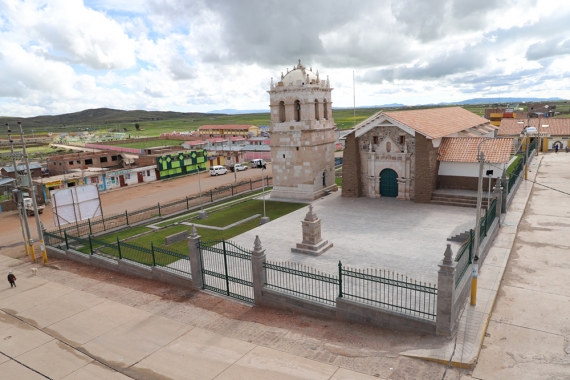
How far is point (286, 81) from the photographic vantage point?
108ft

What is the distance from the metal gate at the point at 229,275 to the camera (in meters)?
15.4

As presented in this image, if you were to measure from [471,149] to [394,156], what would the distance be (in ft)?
18.8

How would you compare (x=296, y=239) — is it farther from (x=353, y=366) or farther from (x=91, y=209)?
(x=91, y=209)

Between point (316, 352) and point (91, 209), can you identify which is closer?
point (316, 352)

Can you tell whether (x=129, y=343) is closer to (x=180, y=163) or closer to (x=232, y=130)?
(x=180, y=163)

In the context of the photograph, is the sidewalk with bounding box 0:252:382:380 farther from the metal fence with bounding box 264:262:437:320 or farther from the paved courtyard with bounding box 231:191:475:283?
the paved courtyard with bounding box 231:191:475:283

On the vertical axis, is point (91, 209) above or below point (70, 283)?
above

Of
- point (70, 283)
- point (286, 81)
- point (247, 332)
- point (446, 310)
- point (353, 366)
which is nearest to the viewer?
point (353, 366)

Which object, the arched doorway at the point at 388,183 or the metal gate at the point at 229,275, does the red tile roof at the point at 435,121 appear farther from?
the metal gate at the point at 229,275

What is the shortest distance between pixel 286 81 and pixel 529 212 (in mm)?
Result: 20692

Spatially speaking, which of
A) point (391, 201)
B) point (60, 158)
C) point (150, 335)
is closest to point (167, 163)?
point (60, 158)

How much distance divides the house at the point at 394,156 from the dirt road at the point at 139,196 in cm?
1996

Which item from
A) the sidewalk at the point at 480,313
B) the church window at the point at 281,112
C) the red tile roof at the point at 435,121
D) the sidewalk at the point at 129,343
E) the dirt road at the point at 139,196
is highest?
the church window at the point at 281,112

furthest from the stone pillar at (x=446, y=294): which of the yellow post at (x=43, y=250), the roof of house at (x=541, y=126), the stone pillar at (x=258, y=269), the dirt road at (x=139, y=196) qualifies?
the roof of house at (x=541, y=126)
